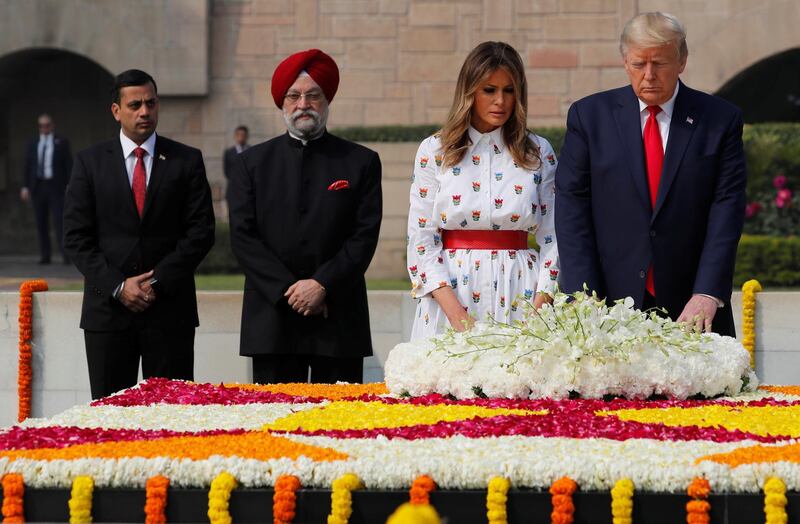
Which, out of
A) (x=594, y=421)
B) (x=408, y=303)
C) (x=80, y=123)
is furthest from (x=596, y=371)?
(x=80, y=123)

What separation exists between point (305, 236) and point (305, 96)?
1.88 feet

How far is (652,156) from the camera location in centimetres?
498

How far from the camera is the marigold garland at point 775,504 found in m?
3.26

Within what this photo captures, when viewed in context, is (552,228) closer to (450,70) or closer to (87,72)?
(450,70)

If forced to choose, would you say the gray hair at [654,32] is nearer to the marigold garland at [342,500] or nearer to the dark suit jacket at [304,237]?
the dark suit jacket at [304,237]

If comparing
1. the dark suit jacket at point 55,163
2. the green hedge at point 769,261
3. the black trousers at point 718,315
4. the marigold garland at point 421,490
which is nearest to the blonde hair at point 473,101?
the black trousers at point 718,315

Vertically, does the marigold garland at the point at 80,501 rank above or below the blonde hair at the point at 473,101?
below

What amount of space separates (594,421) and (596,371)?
0.41 meters

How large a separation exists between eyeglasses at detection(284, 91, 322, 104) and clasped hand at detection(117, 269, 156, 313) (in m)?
0.97

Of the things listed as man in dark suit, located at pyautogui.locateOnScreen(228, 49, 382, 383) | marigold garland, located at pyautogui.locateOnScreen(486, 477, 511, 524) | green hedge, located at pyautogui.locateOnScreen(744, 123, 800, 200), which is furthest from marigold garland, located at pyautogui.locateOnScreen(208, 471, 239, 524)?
green hedge, located at pyautogui.locateOnScreen(744, 123, 800, 200)

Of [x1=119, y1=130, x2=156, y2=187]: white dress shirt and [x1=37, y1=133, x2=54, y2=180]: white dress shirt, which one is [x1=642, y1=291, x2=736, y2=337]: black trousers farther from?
[x1=37, y1=133, x2=54, y2=180]: white dress shirt

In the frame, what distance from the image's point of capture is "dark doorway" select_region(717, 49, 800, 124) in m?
18.6

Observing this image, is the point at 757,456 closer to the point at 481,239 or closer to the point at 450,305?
the point at 450,305

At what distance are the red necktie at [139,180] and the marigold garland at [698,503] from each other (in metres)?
3.56
